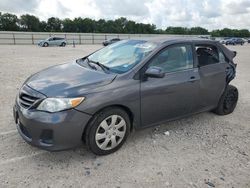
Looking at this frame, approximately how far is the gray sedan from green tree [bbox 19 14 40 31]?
7069 centimetres

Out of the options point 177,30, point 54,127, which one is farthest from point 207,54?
point 177,30

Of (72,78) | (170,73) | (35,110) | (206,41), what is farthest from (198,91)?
(35,110)

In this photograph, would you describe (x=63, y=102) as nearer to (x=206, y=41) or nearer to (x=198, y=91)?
(x=198, y=91)

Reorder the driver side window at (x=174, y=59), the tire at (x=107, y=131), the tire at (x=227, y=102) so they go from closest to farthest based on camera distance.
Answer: the tire at (x=107, y=131) → the driver side window at (x=174, y=59) → the tire at (x=227, y=102)

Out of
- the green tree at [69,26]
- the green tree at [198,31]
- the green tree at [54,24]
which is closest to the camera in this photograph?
the green tree at [54,24]

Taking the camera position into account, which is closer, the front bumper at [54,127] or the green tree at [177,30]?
the front bumper at [54,127]

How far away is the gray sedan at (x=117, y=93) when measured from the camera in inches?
117

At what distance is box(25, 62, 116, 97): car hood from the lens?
10.0ft

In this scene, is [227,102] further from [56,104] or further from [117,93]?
[56,104]

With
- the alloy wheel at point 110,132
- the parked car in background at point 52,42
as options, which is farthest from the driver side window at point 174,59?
the parked car in background at point 52,42

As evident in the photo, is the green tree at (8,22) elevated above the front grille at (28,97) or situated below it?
above

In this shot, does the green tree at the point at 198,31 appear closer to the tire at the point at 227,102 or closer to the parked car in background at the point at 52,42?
the parked car in background at the point at 52,42

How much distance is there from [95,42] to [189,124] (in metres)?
40.7

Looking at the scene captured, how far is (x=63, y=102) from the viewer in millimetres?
2957
